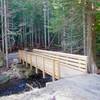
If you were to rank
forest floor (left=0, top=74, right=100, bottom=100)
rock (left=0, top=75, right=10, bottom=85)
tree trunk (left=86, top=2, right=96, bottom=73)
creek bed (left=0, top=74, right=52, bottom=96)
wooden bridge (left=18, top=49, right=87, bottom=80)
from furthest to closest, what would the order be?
rock (left=0, top=75, right=10, bottom=85)
creek bed (left=0, top=74, right=52, bottom=96)
tree trunk (left=86, top=2, right=96, bottom=73)
wooden bridge (left=18, top=49, right=87, bottom=80)
forest floor (left=0, top=74, right=100, bottom=100)

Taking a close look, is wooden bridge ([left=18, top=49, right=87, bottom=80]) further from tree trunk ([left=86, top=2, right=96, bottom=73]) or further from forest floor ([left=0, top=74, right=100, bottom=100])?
forest floor ([left=0, top=74, right=100, bottom=100])

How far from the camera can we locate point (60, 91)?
6.47 m

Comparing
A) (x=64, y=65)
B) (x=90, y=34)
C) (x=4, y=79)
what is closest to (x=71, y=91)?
(x=64, y=65)

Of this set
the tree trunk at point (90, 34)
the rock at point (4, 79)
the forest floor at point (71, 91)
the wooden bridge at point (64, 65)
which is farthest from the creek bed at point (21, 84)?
the forest floor at point (71, 91)

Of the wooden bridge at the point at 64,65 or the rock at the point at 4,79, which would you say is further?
→ the rock at the point at 4,79

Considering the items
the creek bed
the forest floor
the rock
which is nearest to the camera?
the forest floor

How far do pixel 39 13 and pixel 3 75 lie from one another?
1387cm

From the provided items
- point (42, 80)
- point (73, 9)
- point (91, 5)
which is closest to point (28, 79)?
point (42, 80)

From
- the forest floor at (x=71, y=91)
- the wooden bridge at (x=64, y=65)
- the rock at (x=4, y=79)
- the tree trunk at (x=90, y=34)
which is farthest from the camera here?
the rock at (x=4, y=79)

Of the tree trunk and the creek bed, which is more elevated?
the tree trunk

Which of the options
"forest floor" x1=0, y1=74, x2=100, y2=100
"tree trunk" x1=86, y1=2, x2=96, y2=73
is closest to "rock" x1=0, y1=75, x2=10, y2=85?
"tree trunk" x1=86, y1=2, x2=96, y2=73

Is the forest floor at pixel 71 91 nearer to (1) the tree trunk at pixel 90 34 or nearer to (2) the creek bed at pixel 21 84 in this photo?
(1) the tree trunk at pixel 90 34

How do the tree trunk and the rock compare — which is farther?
the rock

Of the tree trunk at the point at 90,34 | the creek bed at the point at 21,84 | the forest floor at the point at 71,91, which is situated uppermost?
the tree trunk at the point at 90,34
